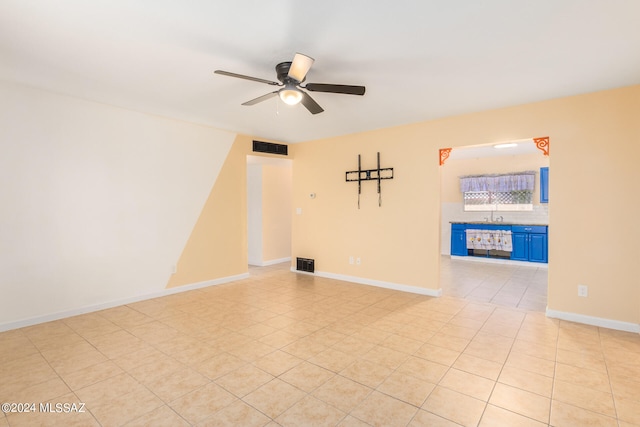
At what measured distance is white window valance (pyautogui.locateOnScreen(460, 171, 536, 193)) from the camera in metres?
6.91

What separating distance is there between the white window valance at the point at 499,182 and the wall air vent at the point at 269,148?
4605 mm

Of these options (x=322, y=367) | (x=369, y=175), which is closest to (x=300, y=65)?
(x=322, y=367)

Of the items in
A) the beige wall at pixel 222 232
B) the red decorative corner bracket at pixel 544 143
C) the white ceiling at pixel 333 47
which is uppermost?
the white ceiling at pixel 333 47

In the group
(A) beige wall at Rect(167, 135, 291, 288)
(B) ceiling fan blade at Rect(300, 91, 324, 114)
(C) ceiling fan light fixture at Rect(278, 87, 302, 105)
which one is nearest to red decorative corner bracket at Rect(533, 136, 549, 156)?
(B) ceiling fan blade at Rect(300, 91, 324, 114)

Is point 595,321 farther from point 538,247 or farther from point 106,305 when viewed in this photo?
point 106,305

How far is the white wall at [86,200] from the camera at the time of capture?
3.29 meters

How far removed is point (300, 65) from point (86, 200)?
10.4 feet

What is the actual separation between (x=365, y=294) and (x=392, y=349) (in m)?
1.77

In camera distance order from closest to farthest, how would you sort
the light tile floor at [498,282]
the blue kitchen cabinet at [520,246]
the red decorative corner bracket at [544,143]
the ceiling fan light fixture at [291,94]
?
1. the ceiling fan light fixture at [291,94]
2. the red decorative corner bracket at [544,143]
3. the light tile floor at [498,282]
4. the blue kitchen cabinet at [520,246]

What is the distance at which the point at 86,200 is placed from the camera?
148 inches

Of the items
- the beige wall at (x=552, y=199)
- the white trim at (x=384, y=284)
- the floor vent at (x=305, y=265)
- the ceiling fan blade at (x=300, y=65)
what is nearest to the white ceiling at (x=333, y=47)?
the ceiling fan blade at (x=300, y=65)

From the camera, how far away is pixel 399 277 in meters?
4.83

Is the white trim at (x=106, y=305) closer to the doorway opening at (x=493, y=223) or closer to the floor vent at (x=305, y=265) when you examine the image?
the floor vent at (x=305, y=265)

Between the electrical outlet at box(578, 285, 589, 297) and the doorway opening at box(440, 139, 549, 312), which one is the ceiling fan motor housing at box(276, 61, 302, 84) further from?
the electrical outlet at box(578, 285, 589, 297)
